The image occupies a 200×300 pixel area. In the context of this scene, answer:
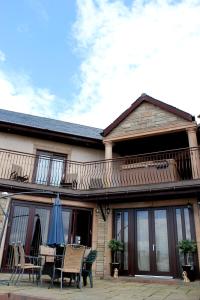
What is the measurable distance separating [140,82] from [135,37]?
3781 millimetres

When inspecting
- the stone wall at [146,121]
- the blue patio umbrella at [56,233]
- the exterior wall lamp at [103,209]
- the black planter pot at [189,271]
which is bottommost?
the black planter pot at [189,271]

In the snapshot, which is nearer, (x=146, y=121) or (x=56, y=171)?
(x=146, y=121)

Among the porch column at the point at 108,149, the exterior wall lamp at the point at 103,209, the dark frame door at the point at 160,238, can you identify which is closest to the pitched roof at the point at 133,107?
the porch column at the point at 108,149

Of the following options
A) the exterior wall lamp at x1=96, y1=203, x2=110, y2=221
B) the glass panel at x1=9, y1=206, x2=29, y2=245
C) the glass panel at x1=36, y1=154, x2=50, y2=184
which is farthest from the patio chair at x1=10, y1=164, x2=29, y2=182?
the exterior wall lamp at x1=96, y1=203, x2=110, y2=221

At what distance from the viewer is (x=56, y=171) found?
1170cm

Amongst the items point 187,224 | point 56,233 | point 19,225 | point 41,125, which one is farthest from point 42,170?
point 187,224

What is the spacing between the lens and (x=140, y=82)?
14430 mm

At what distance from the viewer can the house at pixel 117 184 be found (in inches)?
377

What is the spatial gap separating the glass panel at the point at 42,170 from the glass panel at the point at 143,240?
165 inches

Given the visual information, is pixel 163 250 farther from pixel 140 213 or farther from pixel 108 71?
pixel 108 71

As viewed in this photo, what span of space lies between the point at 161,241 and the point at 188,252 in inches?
41.8

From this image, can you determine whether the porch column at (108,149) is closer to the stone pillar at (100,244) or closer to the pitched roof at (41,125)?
the pitched roof at (41,125)

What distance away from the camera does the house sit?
9.59 meters

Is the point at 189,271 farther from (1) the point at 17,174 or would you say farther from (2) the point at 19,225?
(1) the point at 17,174
